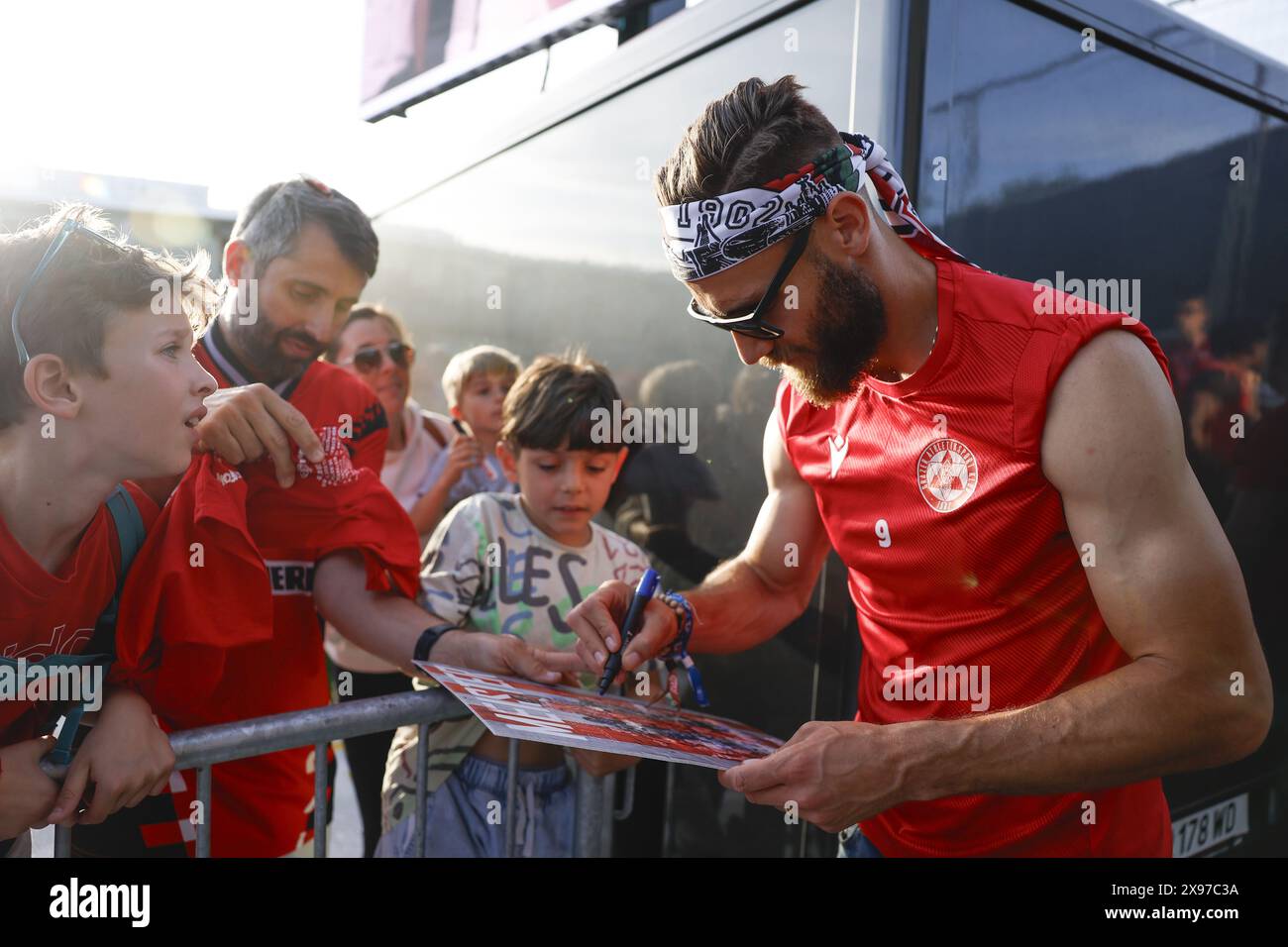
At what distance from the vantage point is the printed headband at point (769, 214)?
6.03 feet

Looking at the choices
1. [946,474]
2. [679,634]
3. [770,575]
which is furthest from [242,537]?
[946,474]

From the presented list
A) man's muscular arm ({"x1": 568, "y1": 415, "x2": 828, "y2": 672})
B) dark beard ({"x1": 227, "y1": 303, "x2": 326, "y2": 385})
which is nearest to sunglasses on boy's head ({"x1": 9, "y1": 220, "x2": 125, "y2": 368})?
dark beard ({"x1": 227, "y1": 303, "x2": 326, "y2": 385})

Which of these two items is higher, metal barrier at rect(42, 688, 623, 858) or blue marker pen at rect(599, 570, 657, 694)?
blue marker pen at rect(599, 570, 657, 694)

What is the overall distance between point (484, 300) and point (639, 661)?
7.96ft

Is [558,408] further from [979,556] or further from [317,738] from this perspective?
[979,556]

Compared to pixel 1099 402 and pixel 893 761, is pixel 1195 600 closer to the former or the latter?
pixel 1099 402

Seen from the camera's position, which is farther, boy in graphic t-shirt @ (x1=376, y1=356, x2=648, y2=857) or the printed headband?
boy in graphic t-shirt @ (x1=376, y1=356, x2=648, y2=857)

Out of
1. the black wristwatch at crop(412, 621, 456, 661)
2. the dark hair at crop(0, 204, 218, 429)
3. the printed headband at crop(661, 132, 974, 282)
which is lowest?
the black wristwatch at crop(412, 621, 456, 661)


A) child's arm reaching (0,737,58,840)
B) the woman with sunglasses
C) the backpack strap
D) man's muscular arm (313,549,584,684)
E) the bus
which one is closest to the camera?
child's arm reaching (0,737,58,840)

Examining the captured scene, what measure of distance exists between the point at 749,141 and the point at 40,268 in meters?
1.27

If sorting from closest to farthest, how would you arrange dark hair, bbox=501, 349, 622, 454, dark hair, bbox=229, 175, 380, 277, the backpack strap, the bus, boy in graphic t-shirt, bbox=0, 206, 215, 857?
boy in graphic t-shirt, bbox=0, 206, 215, 857
the backpack strap
the bus
dark hair, bbox=229, 175, 380, 277
dark hair, bbox=501, 349, 622, 454

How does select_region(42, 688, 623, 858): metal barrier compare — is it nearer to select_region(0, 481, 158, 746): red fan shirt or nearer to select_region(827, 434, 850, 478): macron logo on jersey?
select_region(0, 481, 158, 746): red fan shirt

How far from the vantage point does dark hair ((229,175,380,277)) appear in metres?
2.43

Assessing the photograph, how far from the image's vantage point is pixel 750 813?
266 cm
